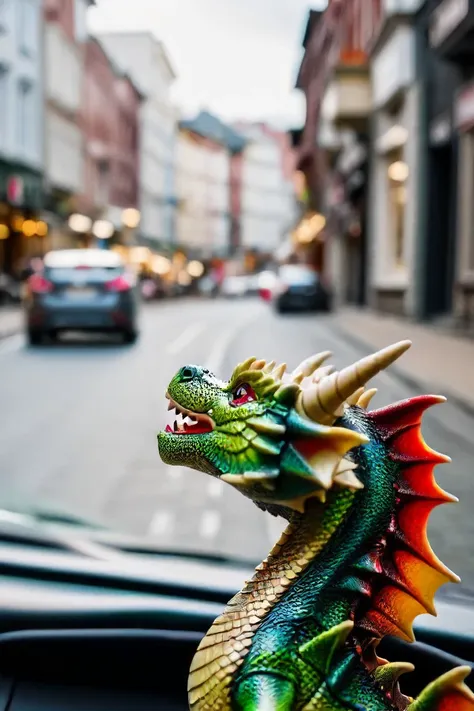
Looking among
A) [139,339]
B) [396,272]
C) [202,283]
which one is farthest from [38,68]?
[202,283]

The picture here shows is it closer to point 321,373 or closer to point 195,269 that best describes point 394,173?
point 321,373

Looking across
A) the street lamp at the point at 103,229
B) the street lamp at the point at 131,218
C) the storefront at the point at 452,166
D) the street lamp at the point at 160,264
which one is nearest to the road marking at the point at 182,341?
the storefront at the point at 452,166

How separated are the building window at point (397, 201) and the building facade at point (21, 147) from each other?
11.8 m

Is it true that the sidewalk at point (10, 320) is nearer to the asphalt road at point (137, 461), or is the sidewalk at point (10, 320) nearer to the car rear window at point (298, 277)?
the asphalt road at point (137, 461)

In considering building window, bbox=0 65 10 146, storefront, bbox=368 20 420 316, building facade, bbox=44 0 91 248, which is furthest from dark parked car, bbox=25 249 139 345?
building facade, bbox=44 0 91 248

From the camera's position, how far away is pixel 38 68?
3822 cm

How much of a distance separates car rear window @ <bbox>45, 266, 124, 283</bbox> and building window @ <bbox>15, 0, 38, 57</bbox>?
29.8 ft

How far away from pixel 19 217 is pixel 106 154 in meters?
17.1

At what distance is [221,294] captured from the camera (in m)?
68.2

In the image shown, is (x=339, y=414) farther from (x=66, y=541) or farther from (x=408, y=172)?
(x=408, y=172)

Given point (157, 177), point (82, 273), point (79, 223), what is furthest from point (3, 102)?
point (157, 177)

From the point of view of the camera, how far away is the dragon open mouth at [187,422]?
1.22m

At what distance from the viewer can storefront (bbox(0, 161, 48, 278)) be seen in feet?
114

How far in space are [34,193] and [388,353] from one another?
3811 cm
